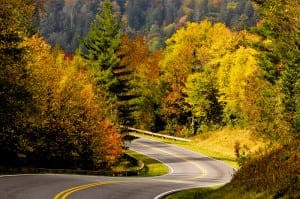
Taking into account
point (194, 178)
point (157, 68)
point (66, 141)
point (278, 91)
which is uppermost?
point (157, 68)

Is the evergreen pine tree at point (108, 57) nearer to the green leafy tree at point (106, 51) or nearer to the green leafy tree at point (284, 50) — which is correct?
the green leafy tree at point (106, 51)

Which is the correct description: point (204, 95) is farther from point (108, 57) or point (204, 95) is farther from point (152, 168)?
point (152, 168)

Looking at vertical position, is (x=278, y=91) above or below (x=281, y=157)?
above

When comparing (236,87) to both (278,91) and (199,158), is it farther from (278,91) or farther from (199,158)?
(278,91)

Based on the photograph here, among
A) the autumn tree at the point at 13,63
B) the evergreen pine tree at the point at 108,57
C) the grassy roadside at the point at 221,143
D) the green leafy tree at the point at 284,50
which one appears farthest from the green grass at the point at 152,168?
the autumn tree at the point at 13,63

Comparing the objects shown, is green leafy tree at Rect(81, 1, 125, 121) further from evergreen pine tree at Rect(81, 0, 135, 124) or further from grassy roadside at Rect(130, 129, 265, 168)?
grassy roadside at Rect(130, 129, 265, 168)

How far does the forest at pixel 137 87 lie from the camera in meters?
30.4

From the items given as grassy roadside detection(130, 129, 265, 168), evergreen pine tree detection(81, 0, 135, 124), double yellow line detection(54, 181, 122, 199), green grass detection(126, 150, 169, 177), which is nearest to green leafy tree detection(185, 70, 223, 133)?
grassy roadside detection(130, 129, 265, 168)

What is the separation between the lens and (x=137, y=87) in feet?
273

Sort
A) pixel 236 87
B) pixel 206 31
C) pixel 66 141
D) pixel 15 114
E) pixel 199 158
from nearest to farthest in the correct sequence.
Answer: pixel 15 114 < pixel 66 141 < pixel 199 158 < pixel 236 87 < pixel 206 31

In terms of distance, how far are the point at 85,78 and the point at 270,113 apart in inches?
695

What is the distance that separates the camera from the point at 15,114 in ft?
99.6

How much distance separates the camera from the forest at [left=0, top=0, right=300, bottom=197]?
3036 centimetres

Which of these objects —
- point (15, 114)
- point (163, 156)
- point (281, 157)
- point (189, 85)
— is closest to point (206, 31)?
point (189, 85)
